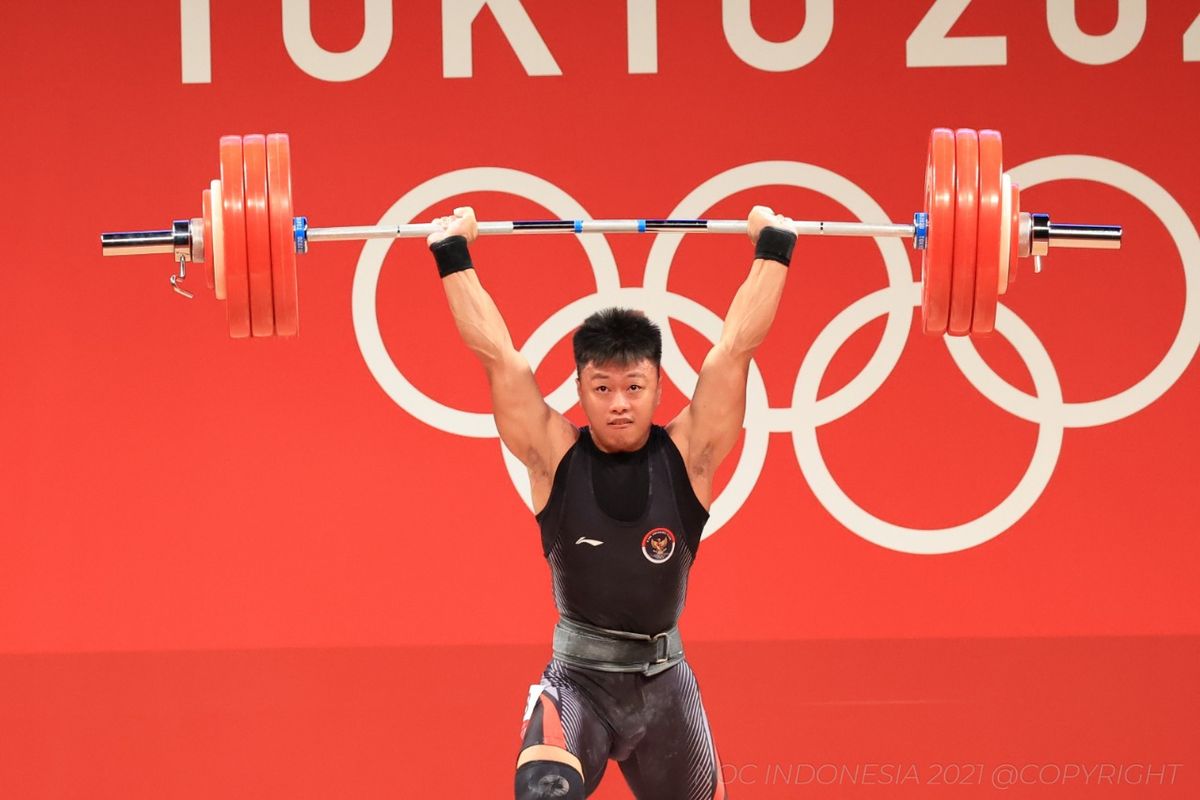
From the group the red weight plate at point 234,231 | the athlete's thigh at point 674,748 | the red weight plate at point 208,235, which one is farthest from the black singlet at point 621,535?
the red weight plate at point 208,235

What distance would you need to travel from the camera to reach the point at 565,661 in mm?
3318

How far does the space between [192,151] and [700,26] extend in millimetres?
1677

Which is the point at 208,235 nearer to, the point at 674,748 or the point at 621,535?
the point at 621,535

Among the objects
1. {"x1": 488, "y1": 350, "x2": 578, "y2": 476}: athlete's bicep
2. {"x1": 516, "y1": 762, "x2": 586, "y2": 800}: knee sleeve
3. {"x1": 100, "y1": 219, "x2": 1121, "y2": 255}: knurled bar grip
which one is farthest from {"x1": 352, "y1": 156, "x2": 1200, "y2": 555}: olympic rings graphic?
{"x1": 516, "y1": 762, "x2": 586, "y2": 800}: knee sleeve

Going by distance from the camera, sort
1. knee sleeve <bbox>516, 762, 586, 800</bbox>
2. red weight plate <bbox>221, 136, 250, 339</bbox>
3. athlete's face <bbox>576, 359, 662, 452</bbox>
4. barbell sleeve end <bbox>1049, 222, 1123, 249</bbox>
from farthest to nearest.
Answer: barbell sleeve end <bbox>1049, 222, 1123, 249</bbox> < red weight plate <bbox>221, 136, 250, 339</bbox> < athlete's face <bbox>576, 359, 662, 452</bbox> < knee sleeve <bbox>516, 762, 586, 800</bbox>

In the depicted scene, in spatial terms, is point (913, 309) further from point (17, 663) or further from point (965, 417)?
point (17, 663)

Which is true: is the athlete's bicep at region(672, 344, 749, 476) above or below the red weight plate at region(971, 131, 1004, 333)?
below

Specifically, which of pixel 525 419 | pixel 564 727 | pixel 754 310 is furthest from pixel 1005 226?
pixel 564 727

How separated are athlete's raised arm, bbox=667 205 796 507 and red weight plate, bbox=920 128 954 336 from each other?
12.7 inches

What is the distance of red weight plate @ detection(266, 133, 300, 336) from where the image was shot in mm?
3363

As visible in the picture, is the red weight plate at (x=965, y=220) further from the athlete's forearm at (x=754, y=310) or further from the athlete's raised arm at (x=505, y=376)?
the athlete's raised arm at (x=505, y=376)

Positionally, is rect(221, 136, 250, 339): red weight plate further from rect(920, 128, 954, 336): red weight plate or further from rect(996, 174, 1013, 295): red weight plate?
rect(996, 174, 1013, 295): red weight plate

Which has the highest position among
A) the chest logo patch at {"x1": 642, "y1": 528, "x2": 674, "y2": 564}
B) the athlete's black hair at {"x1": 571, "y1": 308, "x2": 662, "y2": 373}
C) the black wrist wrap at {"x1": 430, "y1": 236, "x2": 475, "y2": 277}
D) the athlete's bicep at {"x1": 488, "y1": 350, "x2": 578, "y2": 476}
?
the black wrist wrap at {"x1": 430, "y1": 236, "x2": 475, "y2": 277}

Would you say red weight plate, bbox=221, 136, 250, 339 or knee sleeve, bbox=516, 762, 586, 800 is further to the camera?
red weight plate, bbox=221, 136, 250, 339
